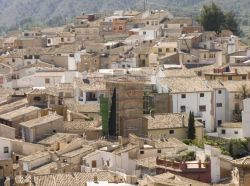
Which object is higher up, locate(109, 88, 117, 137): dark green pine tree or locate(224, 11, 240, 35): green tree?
locate(224, 11, 240, 35): green tree

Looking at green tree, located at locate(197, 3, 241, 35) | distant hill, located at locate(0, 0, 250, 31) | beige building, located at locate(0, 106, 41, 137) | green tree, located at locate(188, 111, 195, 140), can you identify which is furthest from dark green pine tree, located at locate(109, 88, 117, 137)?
distant hill, located at locate(0, 0, 250, 31)

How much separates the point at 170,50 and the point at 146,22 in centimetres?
1167

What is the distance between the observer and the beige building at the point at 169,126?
1587 inches

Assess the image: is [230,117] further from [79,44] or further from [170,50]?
[79,44]

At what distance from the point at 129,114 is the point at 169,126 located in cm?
194

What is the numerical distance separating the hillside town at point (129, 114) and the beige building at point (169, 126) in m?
0.05

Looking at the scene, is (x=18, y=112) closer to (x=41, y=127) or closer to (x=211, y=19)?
(x=41, y=127)

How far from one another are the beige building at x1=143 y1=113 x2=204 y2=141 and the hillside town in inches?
1.8

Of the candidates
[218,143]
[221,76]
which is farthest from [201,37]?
[218,143]

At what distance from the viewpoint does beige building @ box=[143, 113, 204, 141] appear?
40312mm

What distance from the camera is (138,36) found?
2682 inches

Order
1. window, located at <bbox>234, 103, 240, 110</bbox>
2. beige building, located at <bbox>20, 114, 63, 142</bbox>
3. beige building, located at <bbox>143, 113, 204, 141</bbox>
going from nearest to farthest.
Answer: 1. beige building, located at <bbox>20, 114, 63, 142</bbox>
2. beige building, located at <bbox>143, 113, 204, 141</bbox>
3. window, located at <bbox>234, 103, 240, 110</bbox>

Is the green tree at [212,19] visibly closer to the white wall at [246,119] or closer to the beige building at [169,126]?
the white wall at [246,119]

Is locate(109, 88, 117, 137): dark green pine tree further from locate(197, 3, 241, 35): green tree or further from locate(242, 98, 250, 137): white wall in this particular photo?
locate(197, 3, 241, 35): green tree
